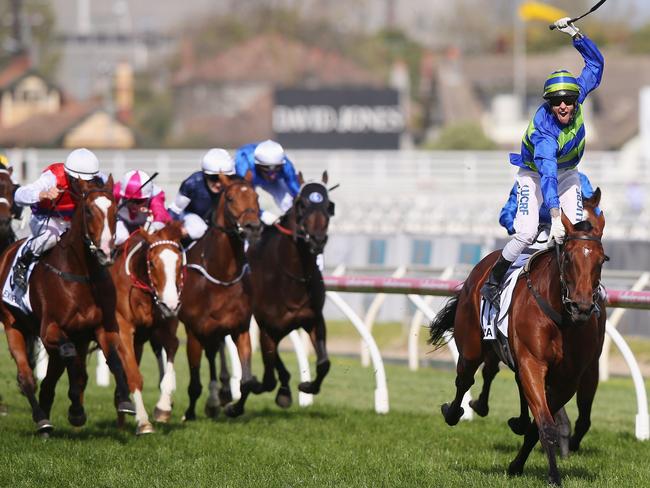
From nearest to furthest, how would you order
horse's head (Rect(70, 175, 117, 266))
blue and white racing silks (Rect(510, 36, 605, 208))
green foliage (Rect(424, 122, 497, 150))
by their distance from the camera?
blue and white racing silks (Rect(510, 36, 605, 208)) < horse's head (Rect(70, 175, 117, 266)) < green foliage (Rect(424, 122, 497, 150))

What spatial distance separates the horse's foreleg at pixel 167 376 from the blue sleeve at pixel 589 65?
11.3ft

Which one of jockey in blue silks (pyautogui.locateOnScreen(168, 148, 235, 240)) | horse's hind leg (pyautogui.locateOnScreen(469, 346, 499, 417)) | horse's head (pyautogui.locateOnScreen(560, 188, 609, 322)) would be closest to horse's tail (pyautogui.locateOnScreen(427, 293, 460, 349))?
horse's hind leg (pyautogui.locateOnScreen(469, 346, 499, 417))

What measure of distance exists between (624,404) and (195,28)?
91.0 metres

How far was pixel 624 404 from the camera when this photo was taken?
11.9m

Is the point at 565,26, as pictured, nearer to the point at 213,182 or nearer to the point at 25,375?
the point at 213,182

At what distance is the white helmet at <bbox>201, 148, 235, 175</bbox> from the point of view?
10164 mm

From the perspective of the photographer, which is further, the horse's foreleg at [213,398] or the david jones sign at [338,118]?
the david jones sign at [338,118]

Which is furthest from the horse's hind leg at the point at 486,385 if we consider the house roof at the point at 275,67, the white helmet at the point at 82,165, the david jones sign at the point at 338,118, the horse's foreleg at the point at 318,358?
the house roof at the point at 275,67

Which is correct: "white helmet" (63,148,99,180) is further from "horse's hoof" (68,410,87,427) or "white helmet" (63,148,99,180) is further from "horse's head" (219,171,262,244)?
"horse's hoof" (68,410,87,427)

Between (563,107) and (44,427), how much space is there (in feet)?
12.3

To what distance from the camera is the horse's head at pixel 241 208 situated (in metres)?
9.55

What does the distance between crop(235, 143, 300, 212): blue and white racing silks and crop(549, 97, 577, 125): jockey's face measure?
3.24 meters

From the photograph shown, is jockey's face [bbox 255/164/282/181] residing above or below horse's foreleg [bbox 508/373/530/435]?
above

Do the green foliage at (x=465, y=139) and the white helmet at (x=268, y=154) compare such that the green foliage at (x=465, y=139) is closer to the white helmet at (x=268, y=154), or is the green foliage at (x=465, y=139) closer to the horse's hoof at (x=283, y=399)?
the white helmet at (x=268, y=154)
